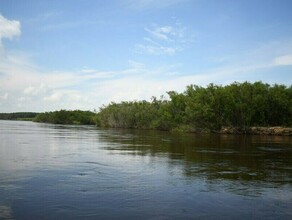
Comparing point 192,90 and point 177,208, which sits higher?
point 192,90

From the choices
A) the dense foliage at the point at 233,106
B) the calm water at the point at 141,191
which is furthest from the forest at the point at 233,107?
the calm water at the point at 141,191

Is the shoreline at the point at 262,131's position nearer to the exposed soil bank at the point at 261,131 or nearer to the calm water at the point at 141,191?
the exposed soil bank at the point at 261,131

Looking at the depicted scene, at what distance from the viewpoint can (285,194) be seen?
14586 millimetres

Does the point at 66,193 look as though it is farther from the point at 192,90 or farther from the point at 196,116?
the point at 192,90

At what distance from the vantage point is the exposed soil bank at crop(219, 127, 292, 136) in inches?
3169

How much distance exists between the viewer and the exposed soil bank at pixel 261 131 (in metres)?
80.5

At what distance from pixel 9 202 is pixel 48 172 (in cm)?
682

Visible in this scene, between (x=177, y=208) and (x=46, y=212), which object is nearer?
(x=46, y=212)

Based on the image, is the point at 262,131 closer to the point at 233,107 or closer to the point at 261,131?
the point at 261,131

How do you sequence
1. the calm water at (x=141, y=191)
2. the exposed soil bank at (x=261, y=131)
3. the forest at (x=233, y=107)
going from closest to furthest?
the calm water at (x=141, y=191) < the exposed soil bank at (x=261, y=131) < the forest at (x=233, y=107)

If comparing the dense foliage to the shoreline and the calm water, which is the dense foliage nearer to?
the shoreline

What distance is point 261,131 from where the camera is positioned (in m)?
85.9

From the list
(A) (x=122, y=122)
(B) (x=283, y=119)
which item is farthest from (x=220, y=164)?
(A) (x=122, y=122)

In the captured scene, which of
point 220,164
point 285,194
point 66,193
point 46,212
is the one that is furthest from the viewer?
point 220,164
